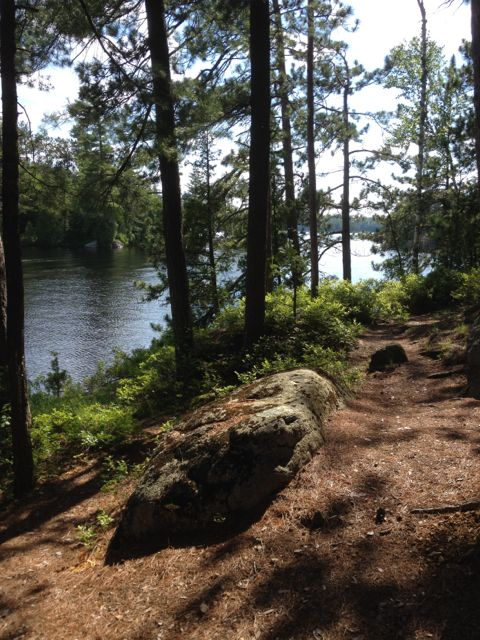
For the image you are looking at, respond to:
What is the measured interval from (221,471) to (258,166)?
600 centimetres

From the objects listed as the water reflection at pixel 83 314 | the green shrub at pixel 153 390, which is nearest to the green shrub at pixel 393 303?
the green shrub at pixel 153 390

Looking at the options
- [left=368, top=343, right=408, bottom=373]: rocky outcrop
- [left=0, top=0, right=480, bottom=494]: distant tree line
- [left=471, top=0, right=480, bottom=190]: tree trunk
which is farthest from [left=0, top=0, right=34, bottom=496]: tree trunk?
[left=368, top=343, right=408, bottom=373]: rocky outcrop

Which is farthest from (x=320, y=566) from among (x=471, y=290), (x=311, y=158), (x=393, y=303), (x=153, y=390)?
(x=311, y=158)

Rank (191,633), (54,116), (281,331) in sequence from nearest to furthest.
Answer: (191,633) → (54,116) → (281,331)

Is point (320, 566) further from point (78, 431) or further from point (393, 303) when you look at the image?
point (393, 303)

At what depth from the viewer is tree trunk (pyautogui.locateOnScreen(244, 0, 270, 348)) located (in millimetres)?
7997

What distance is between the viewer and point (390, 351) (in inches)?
315

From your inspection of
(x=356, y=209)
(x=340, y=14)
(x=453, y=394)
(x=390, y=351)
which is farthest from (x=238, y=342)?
(x=356, y=209)

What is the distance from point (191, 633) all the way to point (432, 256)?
18978 mm

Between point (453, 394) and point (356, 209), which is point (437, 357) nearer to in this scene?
point (453, 394)

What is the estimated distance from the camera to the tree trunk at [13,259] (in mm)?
5793

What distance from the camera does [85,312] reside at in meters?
25.8

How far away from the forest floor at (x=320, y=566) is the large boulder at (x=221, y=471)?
0.60 ft

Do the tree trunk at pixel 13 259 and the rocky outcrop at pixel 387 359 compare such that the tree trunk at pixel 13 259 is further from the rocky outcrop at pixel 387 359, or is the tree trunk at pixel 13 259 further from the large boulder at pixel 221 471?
the rocky outcrop at pixel 387 359
